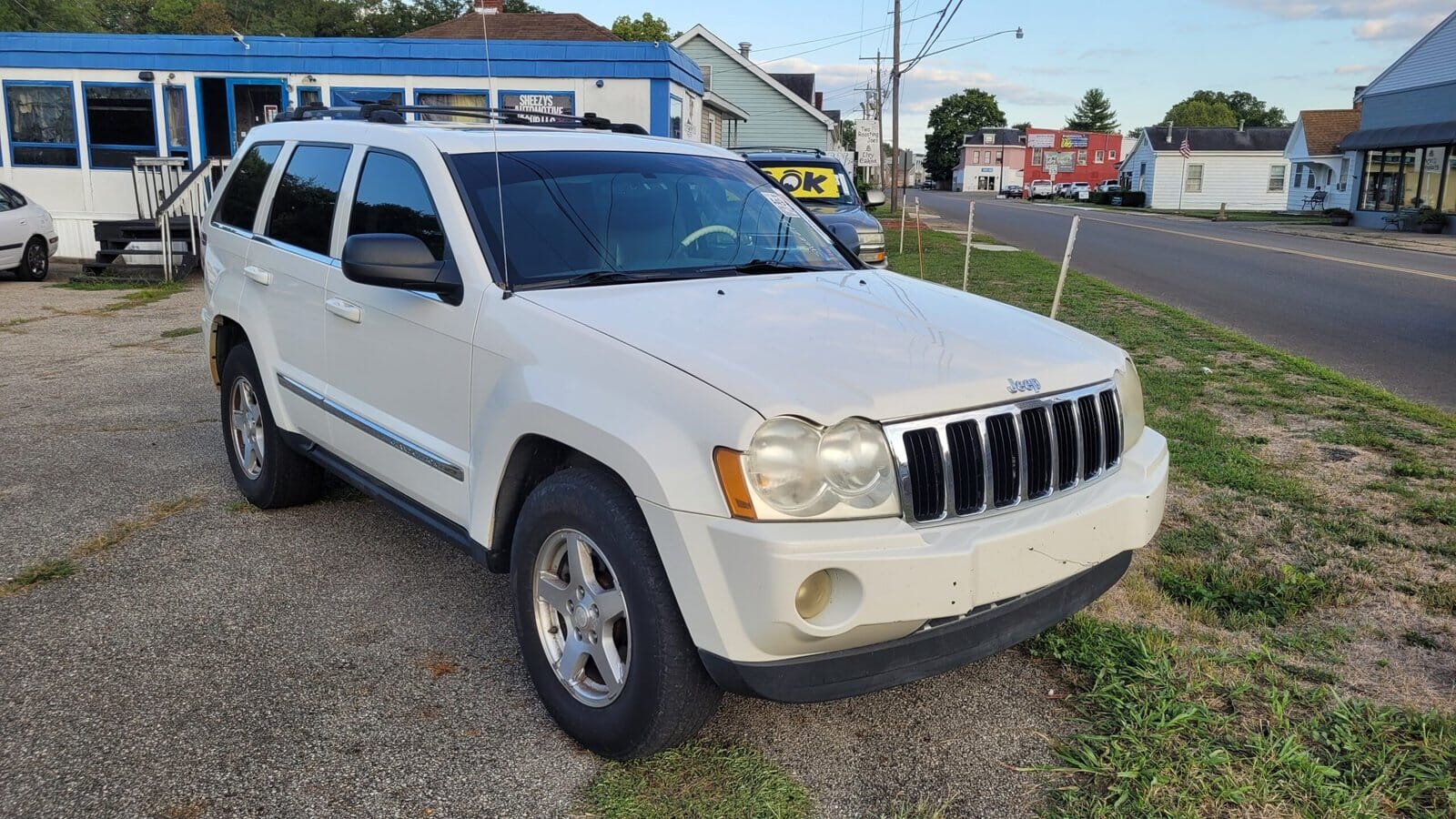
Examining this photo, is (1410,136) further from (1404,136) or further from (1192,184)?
(1192,184)

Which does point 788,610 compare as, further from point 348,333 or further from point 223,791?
point 348,333

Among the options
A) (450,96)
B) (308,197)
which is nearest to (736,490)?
(308,197)

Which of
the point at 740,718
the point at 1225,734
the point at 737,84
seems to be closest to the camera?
the point at 1225,734

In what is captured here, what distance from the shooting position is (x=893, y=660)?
2.70m

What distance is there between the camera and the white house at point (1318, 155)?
52031 millimetres

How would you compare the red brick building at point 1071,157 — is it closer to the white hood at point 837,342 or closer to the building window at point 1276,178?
the building window at point 1276,178

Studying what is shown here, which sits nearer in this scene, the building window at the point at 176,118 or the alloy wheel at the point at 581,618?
the alloy wheel at the point at 581,618

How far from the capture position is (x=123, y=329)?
Answer: 37.4 ft

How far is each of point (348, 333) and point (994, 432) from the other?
2.55 meters

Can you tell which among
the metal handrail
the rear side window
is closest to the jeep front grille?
the rear side window

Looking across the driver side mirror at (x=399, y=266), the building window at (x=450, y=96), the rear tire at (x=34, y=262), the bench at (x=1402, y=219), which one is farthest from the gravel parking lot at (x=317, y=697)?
the bench at (x=1402, y=219)

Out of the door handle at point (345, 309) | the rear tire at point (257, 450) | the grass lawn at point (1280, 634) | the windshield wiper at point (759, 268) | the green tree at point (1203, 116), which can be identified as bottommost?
the grass lawn at point (1280, 634)

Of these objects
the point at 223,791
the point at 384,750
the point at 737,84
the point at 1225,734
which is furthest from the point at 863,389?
the point at 737,84

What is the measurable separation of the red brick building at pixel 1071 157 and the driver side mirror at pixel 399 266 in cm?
11159
